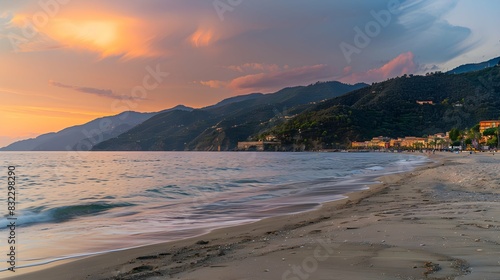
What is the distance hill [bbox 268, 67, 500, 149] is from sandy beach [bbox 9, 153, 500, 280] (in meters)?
171

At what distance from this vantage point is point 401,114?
184 metres

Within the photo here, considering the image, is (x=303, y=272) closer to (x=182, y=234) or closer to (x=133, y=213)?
(x=182, y=234)

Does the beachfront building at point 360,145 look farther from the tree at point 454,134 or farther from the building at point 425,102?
the tree at point 454,134

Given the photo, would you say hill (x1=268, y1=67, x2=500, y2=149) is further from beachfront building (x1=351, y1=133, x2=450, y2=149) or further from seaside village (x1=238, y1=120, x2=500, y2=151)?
seaside village (x1=238, y1=120, x2=500, y2=151)

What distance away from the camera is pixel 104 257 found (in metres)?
7.71

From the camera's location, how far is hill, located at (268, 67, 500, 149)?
573 feet

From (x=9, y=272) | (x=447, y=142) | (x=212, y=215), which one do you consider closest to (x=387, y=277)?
(x=9, y=272)

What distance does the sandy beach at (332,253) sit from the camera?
17.1ft

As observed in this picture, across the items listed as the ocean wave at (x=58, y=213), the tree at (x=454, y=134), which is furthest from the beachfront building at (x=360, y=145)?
the ocean wave at (x=58, y=213)

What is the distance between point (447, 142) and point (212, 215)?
16205cm

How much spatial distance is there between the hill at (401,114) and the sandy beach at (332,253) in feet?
560

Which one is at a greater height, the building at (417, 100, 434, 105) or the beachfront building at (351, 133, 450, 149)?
the building at (417, 100, 434, 105)

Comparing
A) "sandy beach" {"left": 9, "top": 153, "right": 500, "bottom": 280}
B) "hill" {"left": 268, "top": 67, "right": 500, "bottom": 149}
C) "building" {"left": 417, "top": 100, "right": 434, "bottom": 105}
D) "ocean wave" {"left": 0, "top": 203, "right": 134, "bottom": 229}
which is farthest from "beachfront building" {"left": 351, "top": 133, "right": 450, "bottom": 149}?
"sandy beach" {"left": 9, "top": 153, "right": 500, "bottom": 280}

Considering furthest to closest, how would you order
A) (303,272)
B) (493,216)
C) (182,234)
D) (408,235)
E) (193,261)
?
1. (182,234)
2. (493,216)
3. (408,235)
4. (193,261)
5. (303,272)
